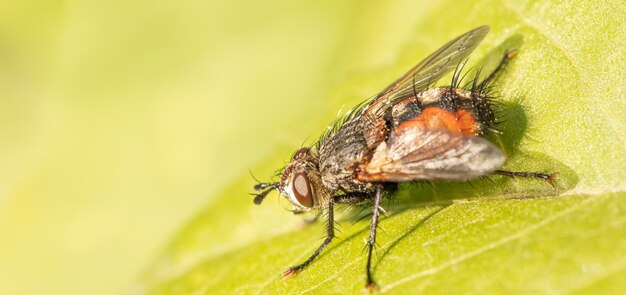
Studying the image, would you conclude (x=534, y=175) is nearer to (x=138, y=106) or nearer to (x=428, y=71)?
(x=428, y=71)

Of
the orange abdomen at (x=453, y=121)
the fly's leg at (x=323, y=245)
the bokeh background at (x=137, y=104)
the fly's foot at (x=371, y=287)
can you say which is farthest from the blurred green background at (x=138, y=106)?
the fly's foot at (x=371, y=287)

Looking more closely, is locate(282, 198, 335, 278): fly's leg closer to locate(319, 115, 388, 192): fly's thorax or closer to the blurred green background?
locate(319, 115, 388, 192): fly's thorax

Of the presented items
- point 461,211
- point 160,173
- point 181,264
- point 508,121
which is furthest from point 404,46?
point 160,173

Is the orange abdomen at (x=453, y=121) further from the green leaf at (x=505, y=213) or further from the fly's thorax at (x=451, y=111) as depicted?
the green leaf at (x=505, y=213)

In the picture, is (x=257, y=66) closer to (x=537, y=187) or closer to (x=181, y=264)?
(x=181, y=264)

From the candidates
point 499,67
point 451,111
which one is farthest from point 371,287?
point 499,67

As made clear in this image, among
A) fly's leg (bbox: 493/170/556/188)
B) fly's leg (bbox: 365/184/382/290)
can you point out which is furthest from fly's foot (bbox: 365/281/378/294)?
fly's leg (bbox: 493/170/556/188)
